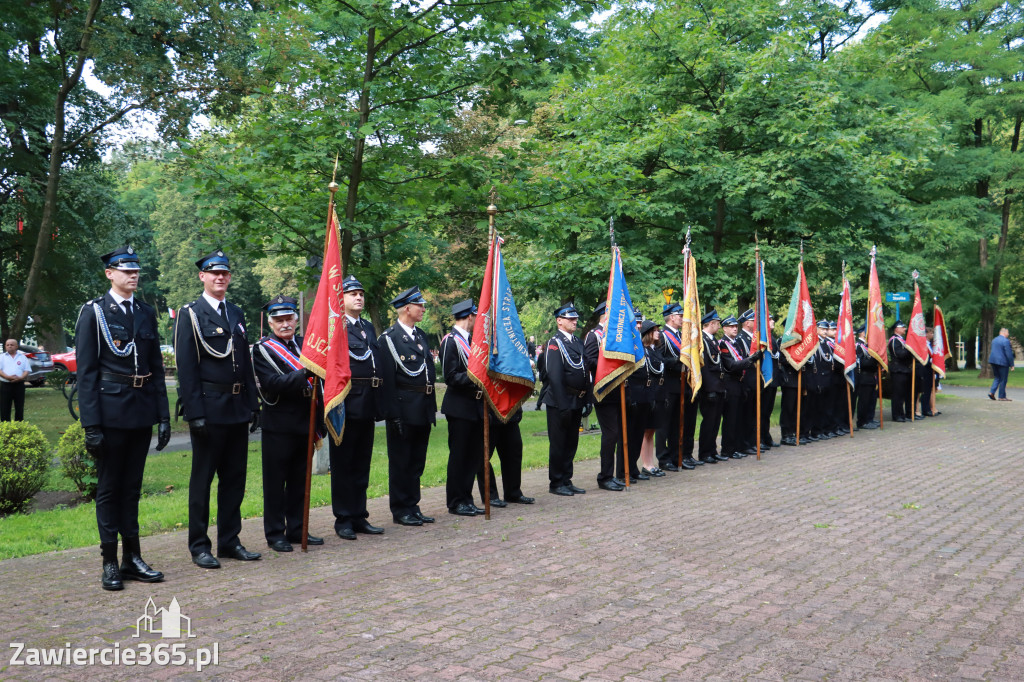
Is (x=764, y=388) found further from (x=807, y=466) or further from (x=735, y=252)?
(x=735, y=252)


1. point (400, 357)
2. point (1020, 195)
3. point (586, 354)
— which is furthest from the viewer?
point (1020, 195)

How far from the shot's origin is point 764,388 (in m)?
14.5

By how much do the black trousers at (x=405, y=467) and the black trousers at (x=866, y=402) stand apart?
1220 cm

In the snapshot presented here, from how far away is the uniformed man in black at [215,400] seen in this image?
6676 mm

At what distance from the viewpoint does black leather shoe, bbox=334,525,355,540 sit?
7802 mm

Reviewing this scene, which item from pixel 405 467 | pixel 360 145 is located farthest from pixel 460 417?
pixel 360 145

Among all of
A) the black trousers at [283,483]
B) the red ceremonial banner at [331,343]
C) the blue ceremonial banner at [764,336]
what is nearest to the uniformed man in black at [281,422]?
the black trousers at [283,483]

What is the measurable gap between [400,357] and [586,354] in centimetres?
303

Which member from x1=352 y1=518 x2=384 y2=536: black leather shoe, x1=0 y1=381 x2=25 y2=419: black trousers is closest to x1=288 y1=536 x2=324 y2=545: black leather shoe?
x1=352 y1=518 x2=384 y2=536: black leather shoe

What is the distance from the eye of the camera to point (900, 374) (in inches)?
768

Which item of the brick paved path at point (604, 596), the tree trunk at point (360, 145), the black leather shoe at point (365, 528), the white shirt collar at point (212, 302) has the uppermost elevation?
the tree trunk at point (360, 145)

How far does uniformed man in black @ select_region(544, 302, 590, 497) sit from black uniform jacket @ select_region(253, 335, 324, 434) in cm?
343

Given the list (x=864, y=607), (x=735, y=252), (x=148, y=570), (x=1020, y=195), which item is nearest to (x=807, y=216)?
(x=735, y=252)

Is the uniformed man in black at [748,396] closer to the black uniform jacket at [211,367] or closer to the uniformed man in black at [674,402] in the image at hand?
the uniformed man in black at [674,402]
